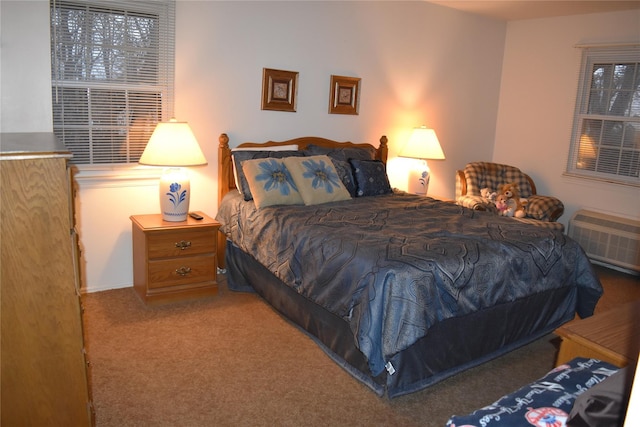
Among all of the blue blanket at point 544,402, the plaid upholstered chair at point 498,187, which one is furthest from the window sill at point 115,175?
the blue blanket at point 544,402

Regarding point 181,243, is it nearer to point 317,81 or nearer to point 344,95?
point 317,81

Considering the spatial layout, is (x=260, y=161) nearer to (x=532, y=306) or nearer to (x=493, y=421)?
(x=532, y=306)

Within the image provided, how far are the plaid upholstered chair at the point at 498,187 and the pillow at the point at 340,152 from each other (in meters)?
1.16

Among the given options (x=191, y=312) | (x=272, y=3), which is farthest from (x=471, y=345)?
(x=272, y=3)

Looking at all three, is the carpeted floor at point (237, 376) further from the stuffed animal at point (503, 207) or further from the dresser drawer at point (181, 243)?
the stuffed animal at point (503, 207)

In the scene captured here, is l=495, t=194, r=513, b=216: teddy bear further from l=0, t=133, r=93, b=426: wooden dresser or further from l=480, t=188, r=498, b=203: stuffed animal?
l=0, t=133, r=93, b=426: wooden dresser

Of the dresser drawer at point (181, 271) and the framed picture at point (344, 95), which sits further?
the framed picture at point (344, 95)

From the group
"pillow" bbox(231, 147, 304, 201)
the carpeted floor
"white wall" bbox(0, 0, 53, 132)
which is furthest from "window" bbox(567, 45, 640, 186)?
"white wall" bbox(0, 0, 53, 132)

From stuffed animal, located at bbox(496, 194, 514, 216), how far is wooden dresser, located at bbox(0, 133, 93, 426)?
409 centimetres

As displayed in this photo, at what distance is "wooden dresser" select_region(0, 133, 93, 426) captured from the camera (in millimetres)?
1542

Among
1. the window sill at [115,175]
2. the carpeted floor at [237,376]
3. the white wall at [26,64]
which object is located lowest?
the carpeted floor at [237,376]

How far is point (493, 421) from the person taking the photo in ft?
4.63

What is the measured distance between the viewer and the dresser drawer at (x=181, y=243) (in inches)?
135

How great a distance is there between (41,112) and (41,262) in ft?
4.42
